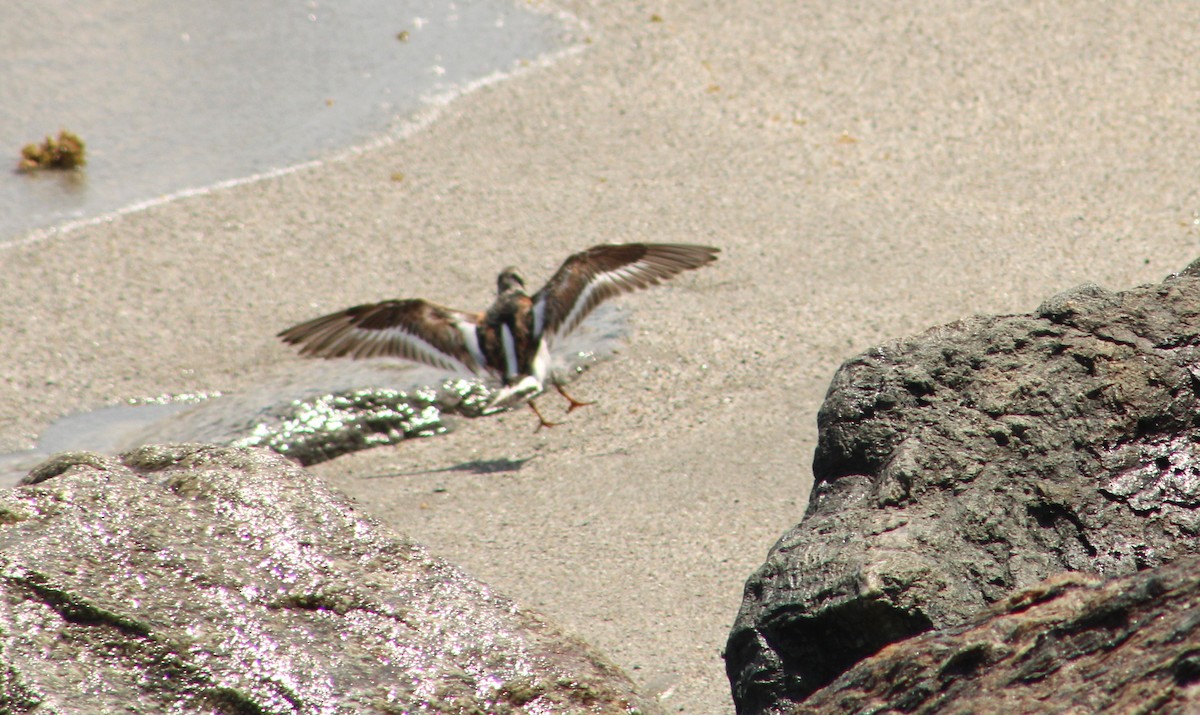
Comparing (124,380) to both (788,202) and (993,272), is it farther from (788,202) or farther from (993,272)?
(993,272)

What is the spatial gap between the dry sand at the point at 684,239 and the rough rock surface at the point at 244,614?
0.88 metres

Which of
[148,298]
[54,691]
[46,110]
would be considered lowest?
[54,691]

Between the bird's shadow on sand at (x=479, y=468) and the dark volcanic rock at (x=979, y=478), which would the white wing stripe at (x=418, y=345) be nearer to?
the bird's shadow on sand at (x=479, y=468)

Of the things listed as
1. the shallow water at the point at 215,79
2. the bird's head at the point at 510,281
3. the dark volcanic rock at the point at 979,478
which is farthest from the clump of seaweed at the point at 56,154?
the dark volcanic rock at the point at 979,478

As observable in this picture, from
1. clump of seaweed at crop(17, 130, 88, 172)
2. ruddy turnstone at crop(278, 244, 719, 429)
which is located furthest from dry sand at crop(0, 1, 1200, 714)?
clump of seaweed at crop(17, 130, 88, 172)

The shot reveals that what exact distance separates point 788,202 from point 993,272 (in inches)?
44.5

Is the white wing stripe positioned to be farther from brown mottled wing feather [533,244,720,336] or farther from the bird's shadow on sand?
the bird's shadow on sand

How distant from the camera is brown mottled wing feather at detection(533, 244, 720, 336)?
5.33 metres

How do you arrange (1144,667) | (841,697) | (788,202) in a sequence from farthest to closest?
(788,202) < (841,697) < (1144,667)

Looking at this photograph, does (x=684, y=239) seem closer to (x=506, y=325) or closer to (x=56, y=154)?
(x=506, y=325)

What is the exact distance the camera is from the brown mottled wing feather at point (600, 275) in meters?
5.33

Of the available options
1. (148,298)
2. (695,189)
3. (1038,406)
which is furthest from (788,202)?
(1038,406)

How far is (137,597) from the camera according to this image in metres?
2.46

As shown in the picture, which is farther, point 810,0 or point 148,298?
point 810,0
